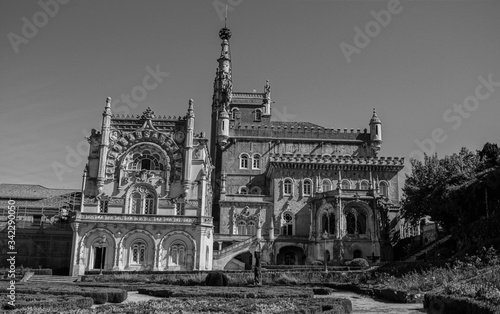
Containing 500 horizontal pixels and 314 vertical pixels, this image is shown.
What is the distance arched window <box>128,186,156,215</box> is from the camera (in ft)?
184

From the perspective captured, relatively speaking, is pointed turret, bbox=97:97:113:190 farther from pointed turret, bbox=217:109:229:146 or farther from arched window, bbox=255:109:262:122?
arched window, bbox=255:109:262:122

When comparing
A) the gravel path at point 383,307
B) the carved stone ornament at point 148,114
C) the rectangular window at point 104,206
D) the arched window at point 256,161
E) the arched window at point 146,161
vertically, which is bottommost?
the gravel path at point 383,307

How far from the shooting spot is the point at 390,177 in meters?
66.2

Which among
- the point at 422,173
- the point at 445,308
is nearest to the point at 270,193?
the point at 422,173

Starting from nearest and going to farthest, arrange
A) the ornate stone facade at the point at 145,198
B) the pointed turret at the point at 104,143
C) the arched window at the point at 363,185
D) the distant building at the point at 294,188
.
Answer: the ornate stone facade at the point at 145,198, the pointed turret at the point at 104,143, the distant building at the point at 294,188, the arched window at the point at 363,185

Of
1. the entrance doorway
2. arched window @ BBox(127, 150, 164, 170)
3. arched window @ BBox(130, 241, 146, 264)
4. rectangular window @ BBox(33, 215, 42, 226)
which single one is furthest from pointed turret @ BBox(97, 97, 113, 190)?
rectangular window @ BBox(33, 215, 42, 226)

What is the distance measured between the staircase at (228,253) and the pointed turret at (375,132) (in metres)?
24.6

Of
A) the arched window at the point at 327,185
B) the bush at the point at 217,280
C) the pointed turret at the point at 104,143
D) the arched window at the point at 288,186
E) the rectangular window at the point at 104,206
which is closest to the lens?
the bush at the point at 217,280

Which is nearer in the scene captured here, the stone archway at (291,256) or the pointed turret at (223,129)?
the stone archway at (291,256)

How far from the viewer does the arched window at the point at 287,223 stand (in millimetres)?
63406

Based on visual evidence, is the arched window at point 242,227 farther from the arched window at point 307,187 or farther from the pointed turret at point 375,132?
the pointed turret at point 375,132

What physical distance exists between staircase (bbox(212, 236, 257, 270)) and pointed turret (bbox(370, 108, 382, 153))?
2460 centimetres

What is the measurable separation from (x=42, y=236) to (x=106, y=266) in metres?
10.9

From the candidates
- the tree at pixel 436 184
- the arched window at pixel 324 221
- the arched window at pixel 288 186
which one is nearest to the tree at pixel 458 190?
the tree at pixel 436 184
